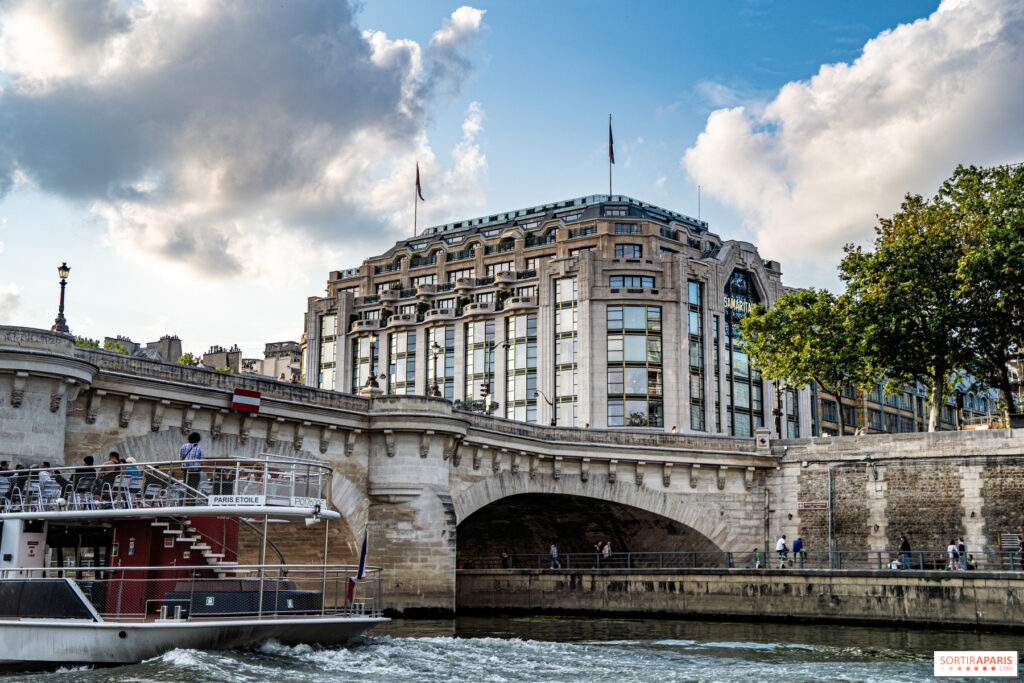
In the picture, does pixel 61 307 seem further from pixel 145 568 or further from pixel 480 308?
pixel 480 308

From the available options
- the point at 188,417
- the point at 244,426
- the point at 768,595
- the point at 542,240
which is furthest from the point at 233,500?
the point at 542,240

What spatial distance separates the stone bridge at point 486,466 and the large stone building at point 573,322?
19.3 metres

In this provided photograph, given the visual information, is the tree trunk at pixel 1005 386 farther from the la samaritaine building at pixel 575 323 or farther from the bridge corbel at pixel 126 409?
the bridge corbel at pixel 126 409

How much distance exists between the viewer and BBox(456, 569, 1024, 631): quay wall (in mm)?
37625

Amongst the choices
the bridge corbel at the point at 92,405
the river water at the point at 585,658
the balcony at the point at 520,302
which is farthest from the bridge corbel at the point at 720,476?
the balcony at the point at 520,302

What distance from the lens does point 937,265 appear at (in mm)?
52625

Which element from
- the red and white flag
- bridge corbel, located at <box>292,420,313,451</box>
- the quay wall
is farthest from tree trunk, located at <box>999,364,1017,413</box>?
the red and white flag

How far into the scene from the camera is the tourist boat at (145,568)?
975 inches

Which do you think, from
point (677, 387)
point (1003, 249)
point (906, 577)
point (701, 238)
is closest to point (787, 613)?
point (906, 577)

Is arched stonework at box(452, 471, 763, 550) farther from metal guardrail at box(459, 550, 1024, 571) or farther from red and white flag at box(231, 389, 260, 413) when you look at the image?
red and white flag at box(231, 389, 260, 413)

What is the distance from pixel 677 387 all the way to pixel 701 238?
18478 mm

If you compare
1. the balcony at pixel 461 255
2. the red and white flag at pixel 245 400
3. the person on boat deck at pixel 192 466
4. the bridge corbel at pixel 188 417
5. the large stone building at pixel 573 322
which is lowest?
the person on boat deck at pixel 192 466

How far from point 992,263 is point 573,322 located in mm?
36950

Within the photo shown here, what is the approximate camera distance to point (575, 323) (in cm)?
8256
